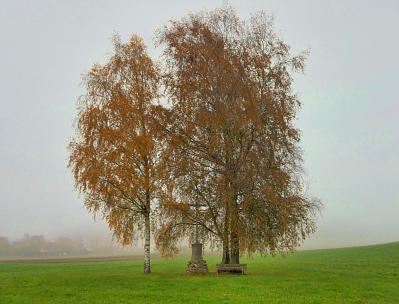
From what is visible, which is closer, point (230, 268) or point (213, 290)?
point (213, 290)

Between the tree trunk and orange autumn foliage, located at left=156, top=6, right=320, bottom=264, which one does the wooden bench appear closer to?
orange autumn foliage, located at left=156, top=6, right=320, bottom=264

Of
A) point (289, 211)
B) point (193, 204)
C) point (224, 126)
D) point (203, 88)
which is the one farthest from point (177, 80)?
point (289, 211)

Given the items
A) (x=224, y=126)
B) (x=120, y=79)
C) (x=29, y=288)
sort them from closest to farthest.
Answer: (x=29, y=288) → (x=224, y=126) → (x=120, y=79)

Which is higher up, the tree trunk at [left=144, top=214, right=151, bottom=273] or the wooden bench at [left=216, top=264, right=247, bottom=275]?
the tree trunk at [left=144, top=214, right=151, bottom=273]

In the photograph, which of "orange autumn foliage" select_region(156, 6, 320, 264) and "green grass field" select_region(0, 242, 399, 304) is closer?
"green grass field" select_region(0, 242, 399, 304)

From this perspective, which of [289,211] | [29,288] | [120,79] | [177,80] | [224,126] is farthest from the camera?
[120,79]

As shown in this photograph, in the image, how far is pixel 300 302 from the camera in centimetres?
1388

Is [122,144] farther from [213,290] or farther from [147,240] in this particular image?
[213,290]

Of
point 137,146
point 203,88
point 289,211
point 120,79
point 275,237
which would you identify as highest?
point 120,79

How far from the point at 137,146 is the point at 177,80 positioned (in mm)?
5116

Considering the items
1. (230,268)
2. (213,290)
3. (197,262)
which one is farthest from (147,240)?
(213,290)

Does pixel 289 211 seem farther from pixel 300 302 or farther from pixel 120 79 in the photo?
pixel 120 79

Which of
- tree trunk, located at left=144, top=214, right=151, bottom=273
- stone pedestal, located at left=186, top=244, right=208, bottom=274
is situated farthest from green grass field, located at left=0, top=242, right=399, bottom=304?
tree trunk, located at left=144, top=214, right=151, bottom=273

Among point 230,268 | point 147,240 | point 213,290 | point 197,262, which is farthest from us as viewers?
point 147,240
